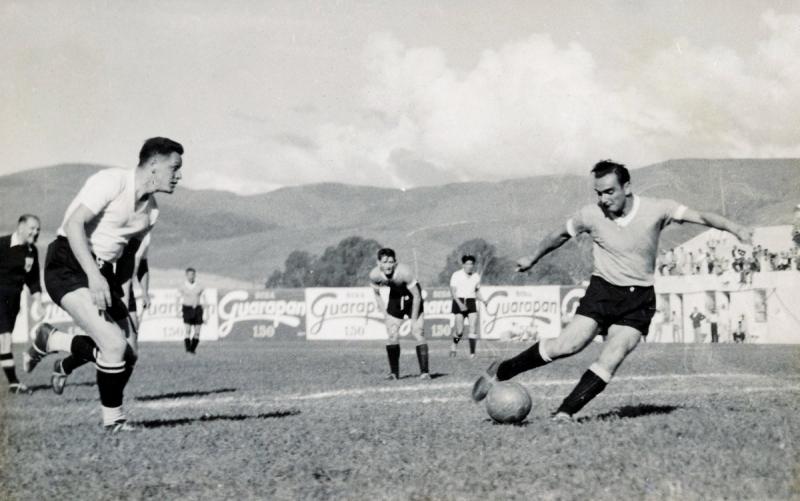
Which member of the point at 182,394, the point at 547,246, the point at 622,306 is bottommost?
the point at 182,394

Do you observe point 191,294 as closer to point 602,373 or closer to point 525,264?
point 525,264

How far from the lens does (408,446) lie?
6.27m

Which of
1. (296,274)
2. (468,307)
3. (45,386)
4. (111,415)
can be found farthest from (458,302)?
(296,274)

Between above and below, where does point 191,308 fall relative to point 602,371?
above

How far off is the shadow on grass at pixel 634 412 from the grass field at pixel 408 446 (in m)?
0.02

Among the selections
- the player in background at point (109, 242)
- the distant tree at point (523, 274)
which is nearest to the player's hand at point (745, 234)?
the player in background at point (109, 242)

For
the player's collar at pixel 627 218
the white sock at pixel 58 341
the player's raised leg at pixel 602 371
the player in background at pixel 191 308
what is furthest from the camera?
the player in background at pixel 191 308

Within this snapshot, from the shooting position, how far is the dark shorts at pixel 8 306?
1206cm

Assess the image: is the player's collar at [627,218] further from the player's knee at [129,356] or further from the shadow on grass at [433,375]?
the shadow on grass at [433,375]

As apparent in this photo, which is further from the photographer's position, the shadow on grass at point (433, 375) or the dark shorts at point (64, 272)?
the shadow on grass at point (433, 375)

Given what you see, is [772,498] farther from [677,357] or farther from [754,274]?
[754,274]

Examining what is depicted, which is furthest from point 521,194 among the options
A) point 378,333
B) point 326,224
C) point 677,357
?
point 677,357

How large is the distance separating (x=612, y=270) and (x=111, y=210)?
407 centimetres

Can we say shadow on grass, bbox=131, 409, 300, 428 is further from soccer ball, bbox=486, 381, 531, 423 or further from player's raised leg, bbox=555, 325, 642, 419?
player's raised leg, bbox=555, 325, 642, 419
